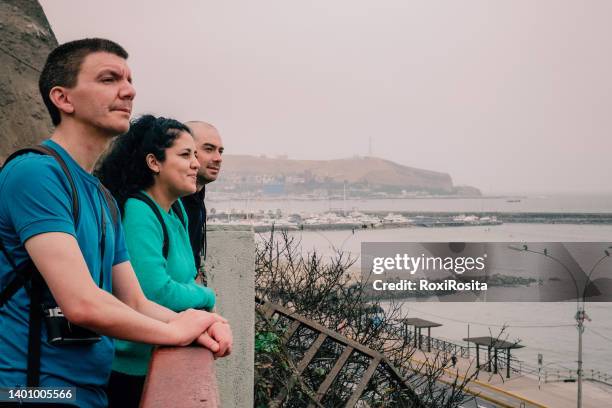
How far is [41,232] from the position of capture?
126 cm

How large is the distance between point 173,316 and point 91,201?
42 cm

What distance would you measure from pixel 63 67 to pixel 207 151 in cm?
A: 172

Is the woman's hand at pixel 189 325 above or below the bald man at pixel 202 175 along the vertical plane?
below

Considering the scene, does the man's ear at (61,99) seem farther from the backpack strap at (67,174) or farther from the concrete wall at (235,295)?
the concrete wall at (235,295)

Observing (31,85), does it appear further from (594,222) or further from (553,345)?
(594,222)

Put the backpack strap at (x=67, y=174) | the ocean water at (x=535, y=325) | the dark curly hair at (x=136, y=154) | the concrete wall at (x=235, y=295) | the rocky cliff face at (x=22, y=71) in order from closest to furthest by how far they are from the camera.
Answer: the backpack strap at (x=67, y=174), the dark curly hair at (x=136, y=154), the concrete wall at (x=235, y=295), the rocky cliff face at (x=22, y=71), the ocean water at (x=535, y=325)

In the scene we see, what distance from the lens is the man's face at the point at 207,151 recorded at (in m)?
3.19

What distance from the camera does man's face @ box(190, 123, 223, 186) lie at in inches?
126

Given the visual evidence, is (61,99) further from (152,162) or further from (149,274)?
(152,162)

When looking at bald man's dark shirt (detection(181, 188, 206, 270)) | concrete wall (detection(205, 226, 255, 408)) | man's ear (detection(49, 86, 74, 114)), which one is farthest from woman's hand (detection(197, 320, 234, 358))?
concrete wall (detection(205, 226, 255, 408))

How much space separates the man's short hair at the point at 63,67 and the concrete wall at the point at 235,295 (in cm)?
163

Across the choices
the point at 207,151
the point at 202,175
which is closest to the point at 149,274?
the point at 202,175

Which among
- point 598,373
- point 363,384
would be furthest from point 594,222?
point 363,384

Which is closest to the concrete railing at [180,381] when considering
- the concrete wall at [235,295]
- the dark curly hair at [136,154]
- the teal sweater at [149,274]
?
the teal sweater at [149,274]
